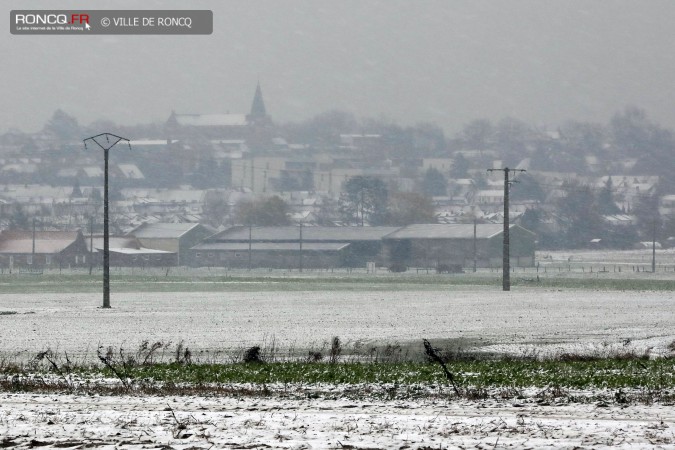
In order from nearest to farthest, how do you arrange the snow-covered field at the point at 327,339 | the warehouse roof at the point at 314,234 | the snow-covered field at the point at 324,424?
the snow-covered field at the point at 324,424 → the snow-covered field at the point at 327,339 → the warehouse roof at the point at 314,234

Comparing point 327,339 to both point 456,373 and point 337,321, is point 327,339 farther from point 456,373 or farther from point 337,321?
point 456,373

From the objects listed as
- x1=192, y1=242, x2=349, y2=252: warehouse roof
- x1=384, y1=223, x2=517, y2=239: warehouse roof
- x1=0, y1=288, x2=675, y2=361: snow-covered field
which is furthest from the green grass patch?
x1=192, y1=242, x2=349, y2=252: warehouse roof

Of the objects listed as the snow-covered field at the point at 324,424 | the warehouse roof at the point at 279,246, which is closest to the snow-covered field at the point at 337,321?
the snow-covered field at the point at 324,424

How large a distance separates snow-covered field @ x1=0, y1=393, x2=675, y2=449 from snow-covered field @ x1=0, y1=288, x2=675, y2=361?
11.0 metres

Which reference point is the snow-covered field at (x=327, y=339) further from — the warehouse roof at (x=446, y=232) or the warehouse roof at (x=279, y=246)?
the warehouse roof at (x=279, y=246)

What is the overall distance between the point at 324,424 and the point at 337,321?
30470mm

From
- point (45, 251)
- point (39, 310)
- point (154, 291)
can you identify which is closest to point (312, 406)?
point (39, 310)

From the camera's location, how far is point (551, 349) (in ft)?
108

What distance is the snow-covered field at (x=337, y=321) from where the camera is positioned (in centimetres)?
3600

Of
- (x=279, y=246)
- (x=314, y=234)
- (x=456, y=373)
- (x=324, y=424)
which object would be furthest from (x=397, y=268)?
(x=324, y=424)

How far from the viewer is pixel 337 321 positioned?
1876 inches

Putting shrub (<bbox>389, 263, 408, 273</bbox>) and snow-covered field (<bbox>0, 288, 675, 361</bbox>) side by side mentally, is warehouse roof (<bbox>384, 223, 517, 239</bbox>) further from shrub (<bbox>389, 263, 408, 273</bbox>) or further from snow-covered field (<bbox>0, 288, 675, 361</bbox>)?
snow-covered field (<bbox>0, 288, 675, 361</bbox>)

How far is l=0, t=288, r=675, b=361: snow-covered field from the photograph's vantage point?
3600 cm

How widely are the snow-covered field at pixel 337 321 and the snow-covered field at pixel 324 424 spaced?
11.0m
